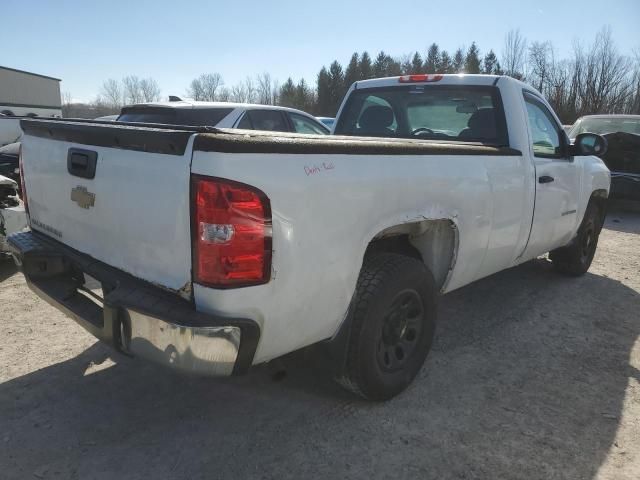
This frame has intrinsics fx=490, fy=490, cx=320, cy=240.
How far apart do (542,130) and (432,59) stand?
240ft

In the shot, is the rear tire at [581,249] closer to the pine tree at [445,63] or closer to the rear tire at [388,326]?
the rear tire at [388,326]

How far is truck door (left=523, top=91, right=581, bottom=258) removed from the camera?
3.85 metres

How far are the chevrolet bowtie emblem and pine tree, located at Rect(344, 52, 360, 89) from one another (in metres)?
74.5

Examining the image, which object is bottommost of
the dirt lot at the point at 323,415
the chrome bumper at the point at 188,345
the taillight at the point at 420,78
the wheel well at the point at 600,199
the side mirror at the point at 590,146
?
the dirt lot at the point at 323,415

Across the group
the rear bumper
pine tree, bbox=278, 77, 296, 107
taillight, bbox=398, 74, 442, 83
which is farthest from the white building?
the rear bumper

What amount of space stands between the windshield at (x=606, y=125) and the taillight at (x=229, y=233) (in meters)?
10.1

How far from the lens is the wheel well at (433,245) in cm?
295

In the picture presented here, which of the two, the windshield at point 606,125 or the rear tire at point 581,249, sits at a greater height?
the windshield at point 606,125

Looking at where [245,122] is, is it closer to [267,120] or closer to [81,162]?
[267,120]

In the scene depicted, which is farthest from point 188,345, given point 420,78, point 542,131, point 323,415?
point 542,131

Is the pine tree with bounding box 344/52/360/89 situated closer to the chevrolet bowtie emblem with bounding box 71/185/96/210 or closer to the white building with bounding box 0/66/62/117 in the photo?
the white building with bounding box 0/66/62/117

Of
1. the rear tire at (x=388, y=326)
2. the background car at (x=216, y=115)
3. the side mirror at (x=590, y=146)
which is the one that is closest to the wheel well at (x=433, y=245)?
the rear tire at (x=388, y=326)

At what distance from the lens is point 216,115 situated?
6.48 meters

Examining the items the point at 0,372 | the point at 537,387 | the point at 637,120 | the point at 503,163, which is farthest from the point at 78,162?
the point at 637,120
